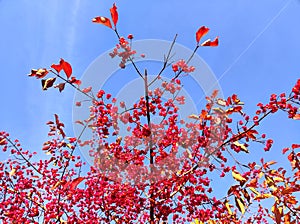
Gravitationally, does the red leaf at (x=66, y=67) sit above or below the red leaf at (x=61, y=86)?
above

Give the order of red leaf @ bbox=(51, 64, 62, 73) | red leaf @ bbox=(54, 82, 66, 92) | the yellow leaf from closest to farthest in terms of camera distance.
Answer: red leaf @ bbox=(51, 64, 62, 73) → red leaf @ bbox=(54, 82, 66, 92) → the yellow leaf

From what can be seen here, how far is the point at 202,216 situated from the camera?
3539 millimetres

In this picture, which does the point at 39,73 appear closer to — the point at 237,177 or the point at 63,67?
the point at 63,67

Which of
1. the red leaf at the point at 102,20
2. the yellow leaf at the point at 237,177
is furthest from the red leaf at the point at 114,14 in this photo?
the yellow leaf at the point at 237,177

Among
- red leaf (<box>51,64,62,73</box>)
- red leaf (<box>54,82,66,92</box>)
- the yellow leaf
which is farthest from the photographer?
the yellow leaf

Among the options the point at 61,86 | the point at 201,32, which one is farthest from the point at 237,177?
the point at 61,86

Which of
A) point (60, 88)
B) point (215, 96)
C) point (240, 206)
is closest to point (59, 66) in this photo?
point (60, 88)

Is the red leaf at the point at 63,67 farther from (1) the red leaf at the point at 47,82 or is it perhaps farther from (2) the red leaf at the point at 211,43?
(2) the red leaf at the point at 211,43

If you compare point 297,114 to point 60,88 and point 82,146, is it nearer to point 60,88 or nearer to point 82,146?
point 60,88

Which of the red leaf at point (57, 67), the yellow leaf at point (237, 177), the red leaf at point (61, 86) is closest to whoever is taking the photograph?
the red leaf at point (57, 67)

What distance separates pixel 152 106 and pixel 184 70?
2.05ft

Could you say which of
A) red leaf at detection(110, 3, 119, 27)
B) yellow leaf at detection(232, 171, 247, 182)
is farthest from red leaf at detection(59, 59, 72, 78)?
yellow leaf at detection(232, 171, 247, 182)

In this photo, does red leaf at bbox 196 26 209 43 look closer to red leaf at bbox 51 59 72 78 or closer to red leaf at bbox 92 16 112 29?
red leaf at bbox 92 16 112 29

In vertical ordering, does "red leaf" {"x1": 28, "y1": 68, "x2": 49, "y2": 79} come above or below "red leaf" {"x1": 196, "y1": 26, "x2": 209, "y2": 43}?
below
